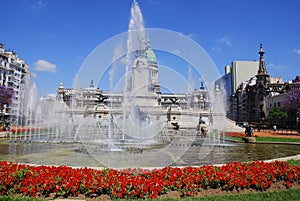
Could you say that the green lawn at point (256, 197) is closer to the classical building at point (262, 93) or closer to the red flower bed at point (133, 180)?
the red flower bed at point (133, 180)

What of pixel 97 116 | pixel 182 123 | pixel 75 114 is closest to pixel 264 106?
pixel 182 123

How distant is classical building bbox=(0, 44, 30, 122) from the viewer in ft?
205

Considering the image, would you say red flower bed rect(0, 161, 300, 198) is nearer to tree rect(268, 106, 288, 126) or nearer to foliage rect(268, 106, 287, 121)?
tree rect(268, 106, 288, 126)

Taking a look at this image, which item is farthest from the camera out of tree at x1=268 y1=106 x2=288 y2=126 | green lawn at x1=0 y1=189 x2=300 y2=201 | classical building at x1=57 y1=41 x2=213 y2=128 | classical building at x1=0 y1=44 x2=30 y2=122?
classical building at x1=0 y1=44 x2=30 y2=122

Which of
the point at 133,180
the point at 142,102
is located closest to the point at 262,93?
the point at 142,102

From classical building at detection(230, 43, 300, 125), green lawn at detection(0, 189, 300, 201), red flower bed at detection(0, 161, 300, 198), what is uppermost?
classical building at detection(230, 43, 300, 125)

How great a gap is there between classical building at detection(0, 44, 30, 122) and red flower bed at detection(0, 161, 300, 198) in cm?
5732

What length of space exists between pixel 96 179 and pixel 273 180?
4.90m

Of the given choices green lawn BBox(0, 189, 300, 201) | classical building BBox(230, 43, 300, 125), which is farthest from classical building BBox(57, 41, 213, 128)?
green lawn BBox(0, 189, 300, 201)

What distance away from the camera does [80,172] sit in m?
6.97

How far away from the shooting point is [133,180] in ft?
21.0

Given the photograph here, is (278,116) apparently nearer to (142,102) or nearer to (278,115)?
(278,115)

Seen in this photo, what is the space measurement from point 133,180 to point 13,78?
239 feet

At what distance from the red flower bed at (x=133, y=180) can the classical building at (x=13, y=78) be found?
5732 centimetres
